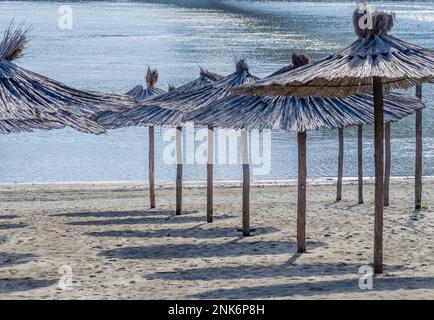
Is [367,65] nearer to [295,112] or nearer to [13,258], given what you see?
[295,112]

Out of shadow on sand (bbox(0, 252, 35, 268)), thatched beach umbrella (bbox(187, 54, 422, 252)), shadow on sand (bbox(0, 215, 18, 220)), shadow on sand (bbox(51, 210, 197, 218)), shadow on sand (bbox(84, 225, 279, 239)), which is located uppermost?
thatched beach umbrella (bbox(187, 54, 422, 252))

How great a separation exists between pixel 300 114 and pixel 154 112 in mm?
4089

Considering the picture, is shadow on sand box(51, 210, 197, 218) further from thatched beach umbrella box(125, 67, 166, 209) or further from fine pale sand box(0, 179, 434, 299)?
thatched beach umbrella box(125, 67, 166, 209)

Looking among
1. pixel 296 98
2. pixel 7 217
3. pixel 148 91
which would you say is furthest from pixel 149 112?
pixel 296 98

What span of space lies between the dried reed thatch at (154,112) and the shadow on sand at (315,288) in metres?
5.41

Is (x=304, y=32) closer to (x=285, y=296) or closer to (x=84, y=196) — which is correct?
(x=84, y=196)

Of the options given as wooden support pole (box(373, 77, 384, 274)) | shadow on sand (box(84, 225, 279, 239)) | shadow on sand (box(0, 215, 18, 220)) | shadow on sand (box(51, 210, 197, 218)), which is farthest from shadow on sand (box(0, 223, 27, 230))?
wooden support pole (box(373, 77, 384, 274))

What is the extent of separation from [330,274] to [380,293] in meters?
1.66

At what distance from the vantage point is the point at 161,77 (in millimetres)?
52281

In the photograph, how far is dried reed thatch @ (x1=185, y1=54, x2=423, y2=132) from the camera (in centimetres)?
1291

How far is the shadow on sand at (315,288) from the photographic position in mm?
10578

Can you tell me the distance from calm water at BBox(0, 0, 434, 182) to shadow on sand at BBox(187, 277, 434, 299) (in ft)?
44.7

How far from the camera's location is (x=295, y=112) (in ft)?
42.7
